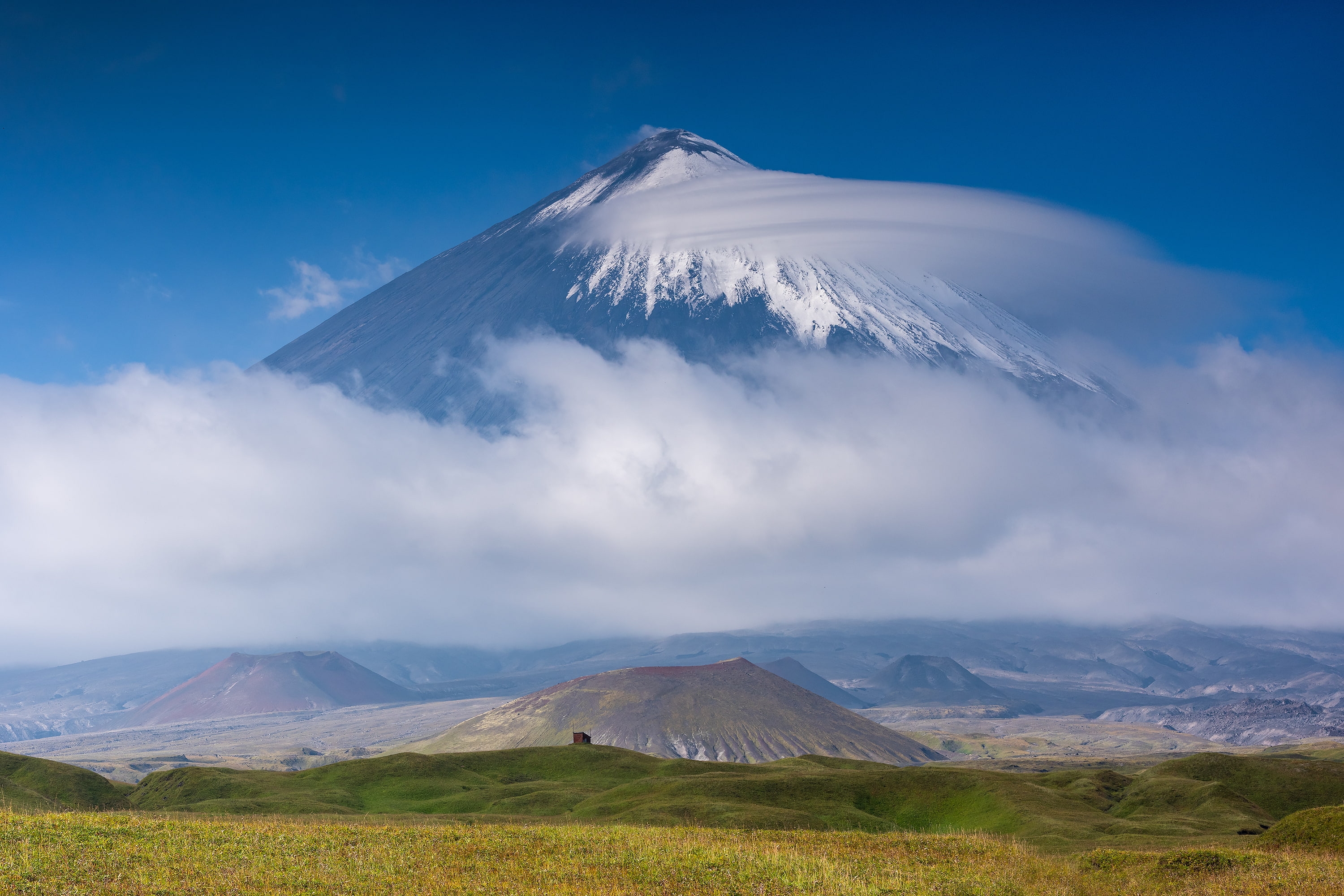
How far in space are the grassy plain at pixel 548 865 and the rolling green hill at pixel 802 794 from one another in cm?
1814

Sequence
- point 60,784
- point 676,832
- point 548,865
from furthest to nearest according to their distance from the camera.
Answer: point 60,784 < point 676,832 < point 548,865

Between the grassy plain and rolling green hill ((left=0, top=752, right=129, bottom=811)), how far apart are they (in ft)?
133

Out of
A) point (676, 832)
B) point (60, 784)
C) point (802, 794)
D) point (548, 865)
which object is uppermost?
point (548, 865)

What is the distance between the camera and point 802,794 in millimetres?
72750

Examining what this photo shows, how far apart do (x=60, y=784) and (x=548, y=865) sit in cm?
6220

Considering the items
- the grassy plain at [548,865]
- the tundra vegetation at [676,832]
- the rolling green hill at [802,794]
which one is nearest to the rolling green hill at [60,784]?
the tundra vegetation at [676,832]

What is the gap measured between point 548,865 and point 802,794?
44.8 meters

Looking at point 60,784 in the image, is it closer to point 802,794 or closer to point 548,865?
point 802,794

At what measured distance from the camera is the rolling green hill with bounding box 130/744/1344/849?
6166cm

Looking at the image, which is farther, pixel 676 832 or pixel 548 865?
pixel 676 832

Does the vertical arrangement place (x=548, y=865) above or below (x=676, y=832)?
above

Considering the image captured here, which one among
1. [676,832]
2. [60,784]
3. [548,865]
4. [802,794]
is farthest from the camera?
[60,784]

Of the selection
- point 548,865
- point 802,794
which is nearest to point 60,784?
point 802,794

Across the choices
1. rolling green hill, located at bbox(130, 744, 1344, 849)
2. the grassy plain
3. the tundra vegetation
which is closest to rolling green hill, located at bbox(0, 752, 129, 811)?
the tundra vegetation
